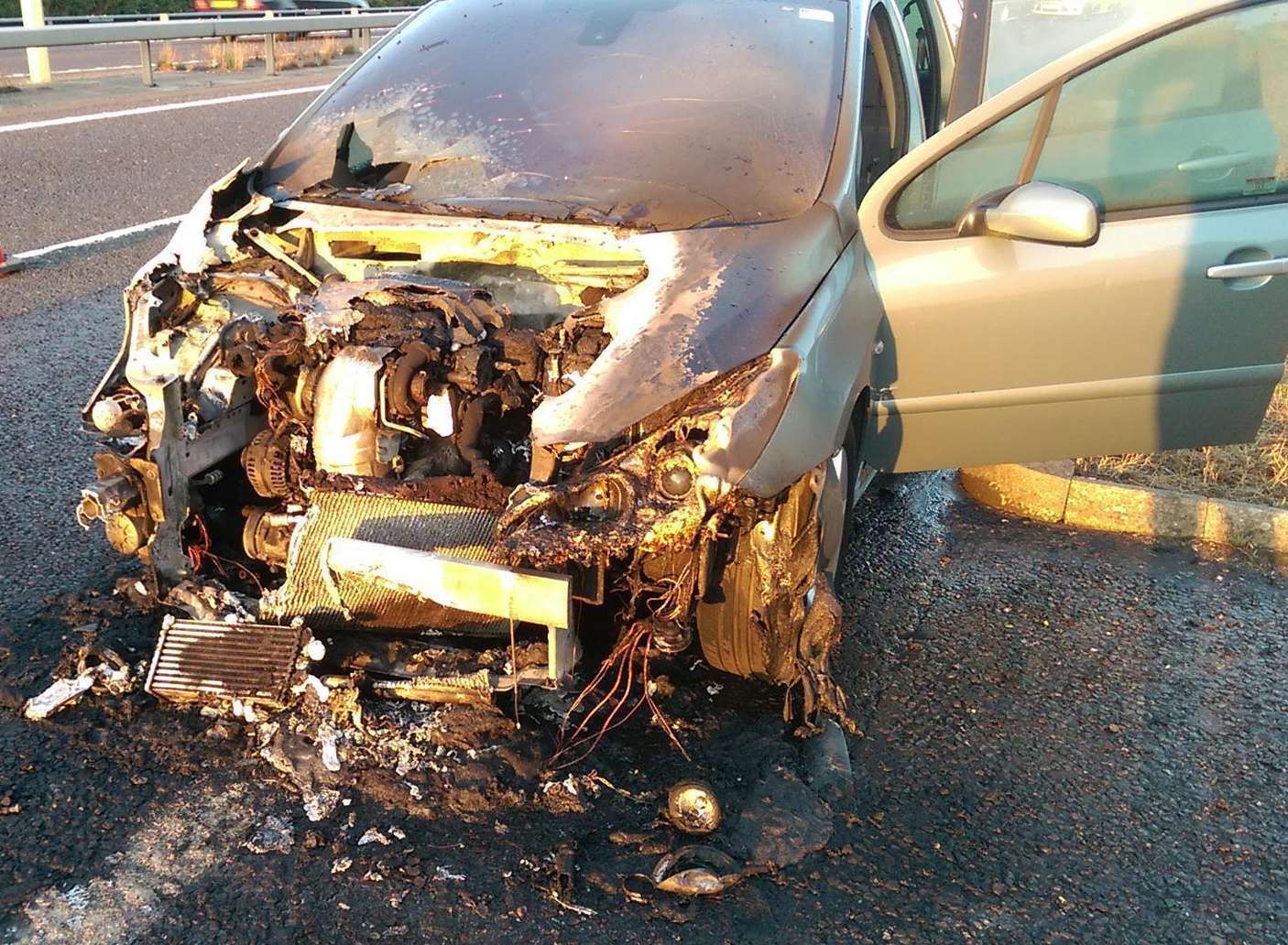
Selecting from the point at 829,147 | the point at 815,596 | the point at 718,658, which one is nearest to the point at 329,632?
the point at 718,658

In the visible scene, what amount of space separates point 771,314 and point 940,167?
1060 millimetres

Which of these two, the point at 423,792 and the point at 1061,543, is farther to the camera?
the point at 1061,543

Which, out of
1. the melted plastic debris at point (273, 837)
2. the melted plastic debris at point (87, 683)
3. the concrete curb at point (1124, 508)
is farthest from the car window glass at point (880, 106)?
the melted plastic debris at point (87, 683)

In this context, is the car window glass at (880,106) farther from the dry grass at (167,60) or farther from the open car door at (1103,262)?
the dry grass at (167,60)

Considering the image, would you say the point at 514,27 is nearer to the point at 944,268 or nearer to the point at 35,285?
the point at 944,268

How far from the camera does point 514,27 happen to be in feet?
12.9

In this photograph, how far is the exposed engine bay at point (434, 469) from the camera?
2457mm

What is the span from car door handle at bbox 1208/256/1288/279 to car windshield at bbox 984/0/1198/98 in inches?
31.3

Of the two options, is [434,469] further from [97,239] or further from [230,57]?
[230,57]

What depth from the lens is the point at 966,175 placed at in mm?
3385

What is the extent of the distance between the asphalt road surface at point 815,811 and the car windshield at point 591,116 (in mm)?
1358

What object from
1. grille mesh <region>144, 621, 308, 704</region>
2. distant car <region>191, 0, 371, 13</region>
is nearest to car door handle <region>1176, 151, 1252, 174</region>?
grille mesh <region>144, 621, 308, 704</region>

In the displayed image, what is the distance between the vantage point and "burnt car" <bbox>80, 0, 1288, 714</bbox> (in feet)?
8.35

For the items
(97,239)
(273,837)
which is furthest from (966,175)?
(97,239)
